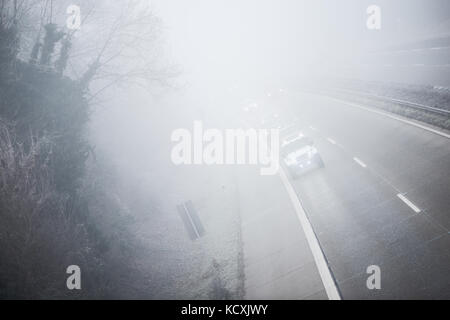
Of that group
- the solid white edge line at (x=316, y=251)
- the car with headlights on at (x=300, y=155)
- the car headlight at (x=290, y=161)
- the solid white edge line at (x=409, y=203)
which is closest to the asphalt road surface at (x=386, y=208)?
the solid white edge line at (x=409, y=203)

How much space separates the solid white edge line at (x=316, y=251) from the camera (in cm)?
807

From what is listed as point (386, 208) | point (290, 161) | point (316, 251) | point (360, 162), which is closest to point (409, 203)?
point (386, 208)

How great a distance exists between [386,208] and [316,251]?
2826 mm

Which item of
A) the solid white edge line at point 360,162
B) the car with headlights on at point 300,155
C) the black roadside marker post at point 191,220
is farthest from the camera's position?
the car with headlights on at point 300,155

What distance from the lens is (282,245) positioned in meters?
11.6

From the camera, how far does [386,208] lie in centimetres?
1112

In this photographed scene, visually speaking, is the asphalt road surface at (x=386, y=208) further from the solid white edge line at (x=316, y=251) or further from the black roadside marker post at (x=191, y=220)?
the black roadside marker post at (x=191, y=220)

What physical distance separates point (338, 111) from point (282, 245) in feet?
68.2

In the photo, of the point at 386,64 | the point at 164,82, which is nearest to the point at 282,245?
the point at 164,82

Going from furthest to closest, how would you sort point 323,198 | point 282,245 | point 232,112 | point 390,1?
1. point 390,1
2. point 232,112
3. point 323,198
4. point 282,245

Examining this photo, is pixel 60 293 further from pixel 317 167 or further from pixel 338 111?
pixel 338 111

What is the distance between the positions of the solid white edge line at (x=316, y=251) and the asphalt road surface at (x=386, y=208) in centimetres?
16

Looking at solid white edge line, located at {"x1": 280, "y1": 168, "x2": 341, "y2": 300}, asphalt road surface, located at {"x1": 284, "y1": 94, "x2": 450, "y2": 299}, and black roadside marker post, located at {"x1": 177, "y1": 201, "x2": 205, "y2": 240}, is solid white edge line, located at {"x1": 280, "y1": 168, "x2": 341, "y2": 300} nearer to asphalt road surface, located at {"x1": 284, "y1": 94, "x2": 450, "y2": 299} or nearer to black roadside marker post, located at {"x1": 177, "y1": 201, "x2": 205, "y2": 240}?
asphalt road surface, located at {"x1": 284, "y1": 94, "x2": 450, "y2": 299}

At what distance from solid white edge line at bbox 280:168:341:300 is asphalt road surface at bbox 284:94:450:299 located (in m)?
0.16
